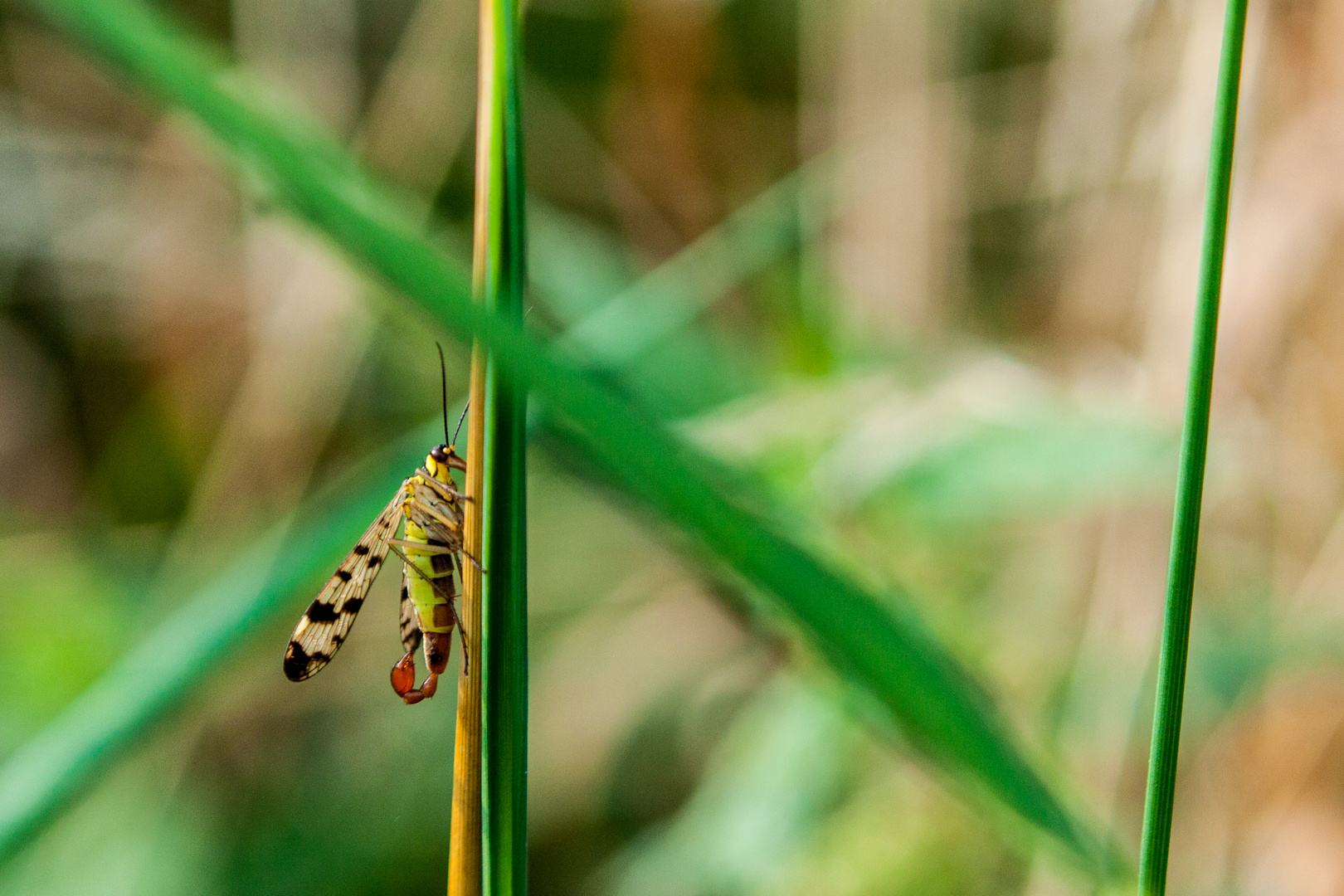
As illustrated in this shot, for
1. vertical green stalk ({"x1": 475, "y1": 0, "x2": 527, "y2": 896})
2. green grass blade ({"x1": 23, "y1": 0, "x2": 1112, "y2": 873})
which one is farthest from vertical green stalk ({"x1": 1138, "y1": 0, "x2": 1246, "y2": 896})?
vertical green stalk ({"x1": 475, "y1": 0, "x2": 527, "y2": 896})

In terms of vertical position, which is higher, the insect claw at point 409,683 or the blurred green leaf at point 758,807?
the insect claw at point 409,683

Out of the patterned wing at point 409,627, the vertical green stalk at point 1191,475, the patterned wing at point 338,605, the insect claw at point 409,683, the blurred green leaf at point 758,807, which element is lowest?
the vertical green stalk at point 1191,475

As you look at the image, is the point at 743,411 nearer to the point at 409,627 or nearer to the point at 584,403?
the point at 409,627

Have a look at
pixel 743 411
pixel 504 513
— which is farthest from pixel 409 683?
pixel 504 513

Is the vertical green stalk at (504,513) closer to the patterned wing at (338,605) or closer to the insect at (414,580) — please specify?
the insect at (414,580)

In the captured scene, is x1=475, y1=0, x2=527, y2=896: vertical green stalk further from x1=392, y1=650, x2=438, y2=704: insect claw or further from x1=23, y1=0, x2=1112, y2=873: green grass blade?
x1=392, y1=650, x2=438, y2=704: insect claw

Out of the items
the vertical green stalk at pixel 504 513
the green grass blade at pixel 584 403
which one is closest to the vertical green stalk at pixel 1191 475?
the green grass blade at pixel 584 403
